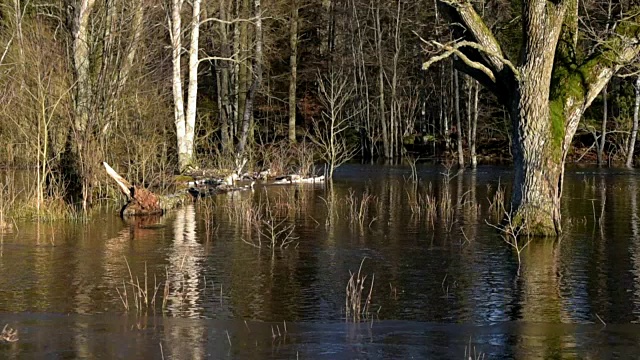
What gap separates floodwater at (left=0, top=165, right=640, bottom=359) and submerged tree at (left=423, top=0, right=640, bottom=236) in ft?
2.81

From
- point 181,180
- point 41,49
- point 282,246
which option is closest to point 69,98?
point 41,49

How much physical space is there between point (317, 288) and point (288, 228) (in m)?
6.44

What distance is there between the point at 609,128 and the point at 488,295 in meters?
38.9

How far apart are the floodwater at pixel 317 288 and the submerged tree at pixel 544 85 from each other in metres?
0.86

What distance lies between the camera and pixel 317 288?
1263 centimetres

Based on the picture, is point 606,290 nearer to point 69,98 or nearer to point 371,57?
point 69,98

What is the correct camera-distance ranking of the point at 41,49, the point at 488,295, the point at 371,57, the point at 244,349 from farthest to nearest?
the point at 371,57, the point at 41,49, the point at 488,295, the point at 244,349

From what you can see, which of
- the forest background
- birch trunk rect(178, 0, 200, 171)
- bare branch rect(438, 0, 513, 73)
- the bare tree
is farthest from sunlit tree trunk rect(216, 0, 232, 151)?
bare branch rect(438, 0, 513, 73)

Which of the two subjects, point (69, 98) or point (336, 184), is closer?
point (69, 98)


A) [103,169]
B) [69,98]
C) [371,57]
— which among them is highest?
[371,57]

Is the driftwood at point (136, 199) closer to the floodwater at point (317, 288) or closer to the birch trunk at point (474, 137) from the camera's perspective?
the floodwater at point (317, 288)

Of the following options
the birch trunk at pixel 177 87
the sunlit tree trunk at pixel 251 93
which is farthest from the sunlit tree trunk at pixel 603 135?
the birch trunk at pixel 177 87

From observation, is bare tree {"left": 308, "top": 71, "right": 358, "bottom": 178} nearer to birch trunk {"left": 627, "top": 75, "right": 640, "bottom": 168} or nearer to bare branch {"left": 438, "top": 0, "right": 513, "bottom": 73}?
birch trunk {"left": 627, "top": 75, "right": 640, "bottom": 168}

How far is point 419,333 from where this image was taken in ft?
33.3
